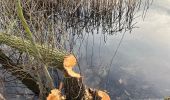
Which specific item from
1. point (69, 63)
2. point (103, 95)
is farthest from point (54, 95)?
point (103, 95)

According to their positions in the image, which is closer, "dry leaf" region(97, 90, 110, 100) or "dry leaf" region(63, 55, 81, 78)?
"dry leaf" region(63, 55, 81, 78)

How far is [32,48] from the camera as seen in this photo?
409 inches

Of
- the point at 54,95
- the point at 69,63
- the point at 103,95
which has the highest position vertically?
the point at 69,63

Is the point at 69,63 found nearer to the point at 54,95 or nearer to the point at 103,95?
the point at 54,95

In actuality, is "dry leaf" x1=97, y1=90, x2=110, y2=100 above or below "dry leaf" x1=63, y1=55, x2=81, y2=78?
below

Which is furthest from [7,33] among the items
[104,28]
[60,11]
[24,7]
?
[104,28]

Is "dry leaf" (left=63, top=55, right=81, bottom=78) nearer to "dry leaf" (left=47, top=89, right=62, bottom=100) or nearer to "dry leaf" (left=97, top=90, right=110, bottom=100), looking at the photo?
"dry leaf" (left=47, top=89, right=62, bottom=100)

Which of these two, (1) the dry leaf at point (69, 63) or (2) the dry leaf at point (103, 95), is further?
(2) the dry leaf at point (103, 95)

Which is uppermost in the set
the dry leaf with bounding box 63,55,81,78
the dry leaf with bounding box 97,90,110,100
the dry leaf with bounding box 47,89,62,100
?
the dry leaf with bounding box 63,55,81,78

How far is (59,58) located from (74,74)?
0.59 metres

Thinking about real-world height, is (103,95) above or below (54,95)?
below

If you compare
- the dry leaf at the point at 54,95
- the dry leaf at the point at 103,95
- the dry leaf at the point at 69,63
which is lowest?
the dry leaf at the point at 103,95

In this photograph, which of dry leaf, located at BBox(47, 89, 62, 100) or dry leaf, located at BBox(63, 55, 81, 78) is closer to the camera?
dry leaf, located at BBox(47, 89, 62, 100)

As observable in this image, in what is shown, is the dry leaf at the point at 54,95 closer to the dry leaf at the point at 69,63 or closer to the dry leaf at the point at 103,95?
the dry leaf at the point at 69,63
